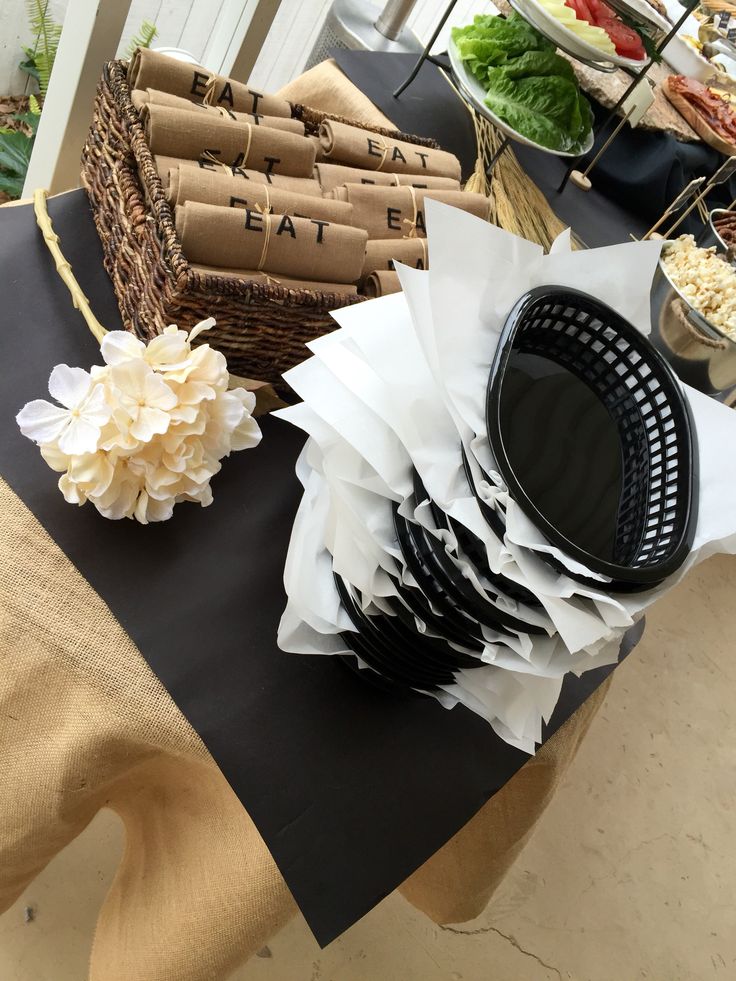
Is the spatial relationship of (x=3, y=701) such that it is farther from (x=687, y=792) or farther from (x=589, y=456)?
(x=687, y=792)

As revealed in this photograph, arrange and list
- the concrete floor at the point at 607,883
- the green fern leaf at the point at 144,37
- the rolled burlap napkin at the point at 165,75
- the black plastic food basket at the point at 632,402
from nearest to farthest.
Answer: the black plastic food basket at the point at 632,402 → the rolled burlap napkin at the point at 165,75 → the concrete floor at the point at 607,883 → the green fern leaf at the point at 144,37

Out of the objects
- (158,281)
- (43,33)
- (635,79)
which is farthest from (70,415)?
(43,33)

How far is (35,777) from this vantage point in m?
0.55

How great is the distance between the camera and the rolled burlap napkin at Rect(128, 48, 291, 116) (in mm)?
732

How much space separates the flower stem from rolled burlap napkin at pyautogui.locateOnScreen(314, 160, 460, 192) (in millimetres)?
288

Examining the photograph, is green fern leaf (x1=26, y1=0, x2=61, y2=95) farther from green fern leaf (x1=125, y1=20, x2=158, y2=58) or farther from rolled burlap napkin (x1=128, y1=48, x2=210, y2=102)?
rolled burlap napkin (x1=128, y1=48, x2=210, y2=102)

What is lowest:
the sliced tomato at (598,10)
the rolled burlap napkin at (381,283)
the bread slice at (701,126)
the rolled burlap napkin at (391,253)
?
the rolled burlap napkin at (381,283)

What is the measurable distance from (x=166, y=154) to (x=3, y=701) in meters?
0.51

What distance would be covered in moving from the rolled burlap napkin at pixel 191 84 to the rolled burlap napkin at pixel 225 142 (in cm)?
8

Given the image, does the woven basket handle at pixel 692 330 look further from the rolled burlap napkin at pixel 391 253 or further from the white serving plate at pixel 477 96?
the rolled burlap napkin at pixel 391 253

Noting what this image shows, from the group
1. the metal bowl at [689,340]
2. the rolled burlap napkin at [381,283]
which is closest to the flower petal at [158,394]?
the rolled burlap napkin at [381,283]

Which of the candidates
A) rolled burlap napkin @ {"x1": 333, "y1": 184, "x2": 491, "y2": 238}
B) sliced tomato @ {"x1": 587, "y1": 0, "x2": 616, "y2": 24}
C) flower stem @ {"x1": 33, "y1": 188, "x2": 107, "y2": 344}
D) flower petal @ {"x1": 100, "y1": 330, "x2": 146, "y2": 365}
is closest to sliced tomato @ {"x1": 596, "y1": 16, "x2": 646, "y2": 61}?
sliced tomato @ {"x1": 587, "y1": 0, "x2": 616, "y2": 24}

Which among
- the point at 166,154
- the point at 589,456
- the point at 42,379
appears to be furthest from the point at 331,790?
the point at 166,154

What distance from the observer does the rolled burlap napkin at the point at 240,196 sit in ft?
2.11
